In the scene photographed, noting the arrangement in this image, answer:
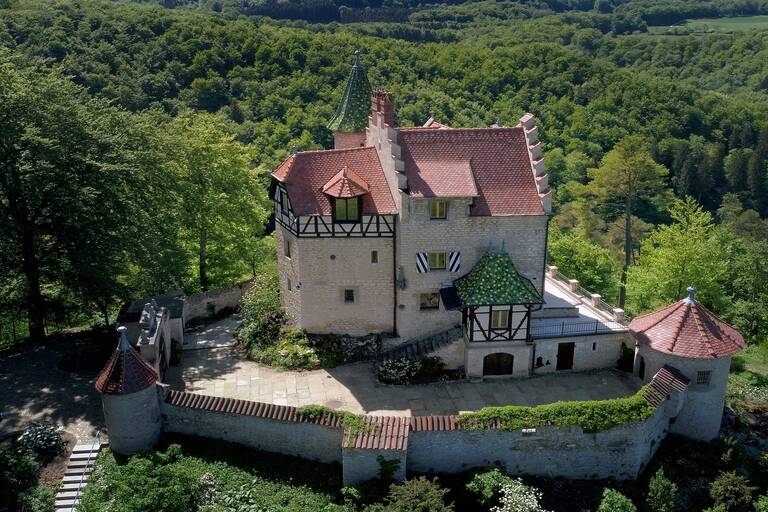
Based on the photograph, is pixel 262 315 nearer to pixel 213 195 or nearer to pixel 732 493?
pixel 213 195

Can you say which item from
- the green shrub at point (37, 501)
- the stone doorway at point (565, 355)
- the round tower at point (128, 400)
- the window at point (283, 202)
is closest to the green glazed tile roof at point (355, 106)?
the window at point (283, 202)

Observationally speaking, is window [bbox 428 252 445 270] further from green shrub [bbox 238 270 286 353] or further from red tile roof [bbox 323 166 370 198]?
green shrub [bbox 238 270 286 353]

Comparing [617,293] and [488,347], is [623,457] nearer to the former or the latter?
[488,347]

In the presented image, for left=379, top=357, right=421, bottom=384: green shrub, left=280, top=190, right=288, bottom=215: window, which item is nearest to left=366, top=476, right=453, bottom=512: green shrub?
left=379, top=357, right=421, bottom=384: green shrub

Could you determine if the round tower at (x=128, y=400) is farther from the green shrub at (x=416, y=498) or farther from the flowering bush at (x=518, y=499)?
the flowering bush at (x=518, y=499)

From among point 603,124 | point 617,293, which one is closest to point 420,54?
point 603,124
